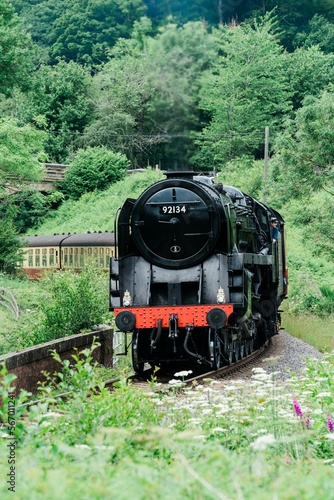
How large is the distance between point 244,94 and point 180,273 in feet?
116

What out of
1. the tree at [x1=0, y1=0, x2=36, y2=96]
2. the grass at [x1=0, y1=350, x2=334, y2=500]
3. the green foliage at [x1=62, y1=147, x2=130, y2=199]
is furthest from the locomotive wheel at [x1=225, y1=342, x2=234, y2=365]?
the green foliage at [x1=62, y1=147, x2=130, y2=199]

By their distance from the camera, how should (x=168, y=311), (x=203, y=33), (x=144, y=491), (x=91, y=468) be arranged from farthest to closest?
1. (x=203, y=33)
2. (x=168, y=311)
3. (x=91, y=468)
4. (x=144, y=491)

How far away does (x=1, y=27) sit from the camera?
29656 mm

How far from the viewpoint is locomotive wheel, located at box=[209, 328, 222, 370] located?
48.6 feet

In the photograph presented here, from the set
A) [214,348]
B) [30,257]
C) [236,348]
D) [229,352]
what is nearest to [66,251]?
[30,257]

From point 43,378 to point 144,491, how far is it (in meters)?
8.19

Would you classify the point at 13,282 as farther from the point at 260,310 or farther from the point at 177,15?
the point at 177,15

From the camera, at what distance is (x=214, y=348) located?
49.0 ft

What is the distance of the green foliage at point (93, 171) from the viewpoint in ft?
175

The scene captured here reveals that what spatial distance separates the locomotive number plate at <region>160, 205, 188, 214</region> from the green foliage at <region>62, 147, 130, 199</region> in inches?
1501

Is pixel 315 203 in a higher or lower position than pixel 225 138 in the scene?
lower

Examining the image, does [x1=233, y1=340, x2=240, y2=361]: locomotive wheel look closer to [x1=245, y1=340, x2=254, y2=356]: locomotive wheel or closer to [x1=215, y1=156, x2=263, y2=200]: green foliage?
[x1=245, y1=340, x2=254, y2=356]: locomotive wheel

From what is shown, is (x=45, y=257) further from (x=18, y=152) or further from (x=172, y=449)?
(x=172, y=449)

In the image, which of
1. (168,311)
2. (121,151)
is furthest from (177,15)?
(168,311)
